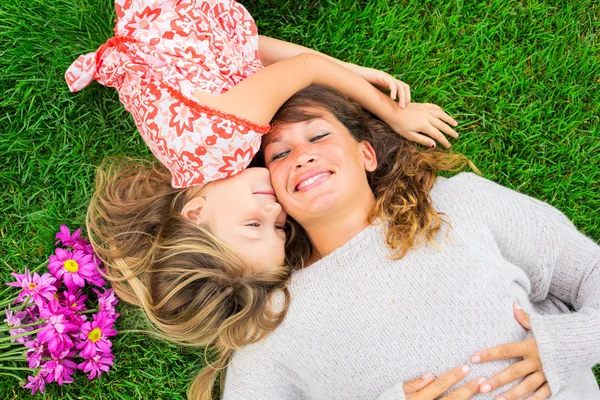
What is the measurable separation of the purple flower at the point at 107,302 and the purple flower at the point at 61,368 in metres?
0.23

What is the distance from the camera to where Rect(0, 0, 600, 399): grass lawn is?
2855mm

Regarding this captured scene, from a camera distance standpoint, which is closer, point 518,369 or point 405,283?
point 518,369

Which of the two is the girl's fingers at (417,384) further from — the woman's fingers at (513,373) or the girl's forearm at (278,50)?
the girl's forearm at (278,50)

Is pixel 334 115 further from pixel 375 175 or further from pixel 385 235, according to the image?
pixel 385 235

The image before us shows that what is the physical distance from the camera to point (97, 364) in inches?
108

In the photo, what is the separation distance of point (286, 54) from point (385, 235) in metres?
1.02

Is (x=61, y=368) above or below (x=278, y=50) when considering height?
below

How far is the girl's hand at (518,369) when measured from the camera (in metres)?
2.21

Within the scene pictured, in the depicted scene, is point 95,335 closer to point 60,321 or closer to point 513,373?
point 60,321

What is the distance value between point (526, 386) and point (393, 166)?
1.10 m

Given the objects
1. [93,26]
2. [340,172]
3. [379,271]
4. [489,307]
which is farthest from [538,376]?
[93,26]

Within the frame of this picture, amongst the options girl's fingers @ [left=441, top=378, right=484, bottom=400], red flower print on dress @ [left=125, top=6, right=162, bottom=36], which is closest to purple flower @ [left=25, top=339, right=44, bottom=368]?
red flower print on dress @ [left=125, top=6, right=162, bottom=36]

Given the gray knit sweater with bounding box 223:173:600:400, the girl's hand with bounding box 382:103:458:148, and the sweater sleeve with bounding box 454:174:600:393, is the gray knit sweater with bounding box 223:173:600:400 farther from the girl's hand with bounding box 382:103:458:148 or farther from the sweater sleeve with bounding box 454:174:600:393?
the girl's hand with bounding box 382:103:458:148

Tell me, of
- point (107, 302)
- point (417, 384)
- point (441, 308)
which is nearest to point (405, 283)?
point (441, 308)
